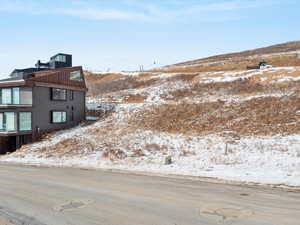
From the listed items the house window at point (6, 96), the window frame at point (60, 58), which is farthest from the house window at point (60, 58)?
the house window at point (6, 96)

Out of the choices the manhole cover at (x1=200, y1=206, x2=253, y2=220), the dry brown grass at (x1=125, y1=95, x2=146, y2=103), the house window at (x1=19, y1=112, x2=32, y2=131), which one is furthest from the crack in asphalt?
the dry brown grass at (x1=125, y1=95, x2=146, y2=103)

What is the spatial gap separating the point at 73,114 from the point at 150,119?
11.5 m

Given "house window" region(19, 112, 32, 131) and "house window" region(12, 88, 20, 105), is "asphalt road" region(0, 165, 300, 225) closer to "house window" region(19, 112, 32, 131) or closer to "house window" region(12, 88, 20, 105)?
"house window" region(19, 112, 32, 131)

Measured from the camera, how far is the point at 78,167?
63.8 feet

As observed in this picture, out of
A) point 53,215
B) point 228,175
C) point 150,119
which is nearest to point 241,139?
point 228,175

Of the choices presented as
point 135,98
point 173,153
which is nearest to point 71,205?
point 173,153

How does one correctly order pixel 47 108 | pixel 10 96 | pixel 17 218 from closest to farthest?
pixel 17 218
pixel 10 96
pixel 47 108

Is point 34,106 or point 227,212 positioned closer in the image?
point 227,212

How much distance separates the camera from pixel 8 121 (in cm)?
2891

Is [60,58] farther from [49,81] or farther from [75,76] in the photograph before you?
[49,81]

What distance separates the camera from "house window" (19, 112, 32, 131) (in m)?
29.1

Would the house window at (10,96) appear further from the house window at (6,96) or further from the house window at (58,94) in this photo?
the house window at (58,94)

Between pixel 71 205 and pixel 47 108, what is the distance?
2422 cm

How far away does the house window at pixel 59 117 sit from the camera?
33.4 meters
